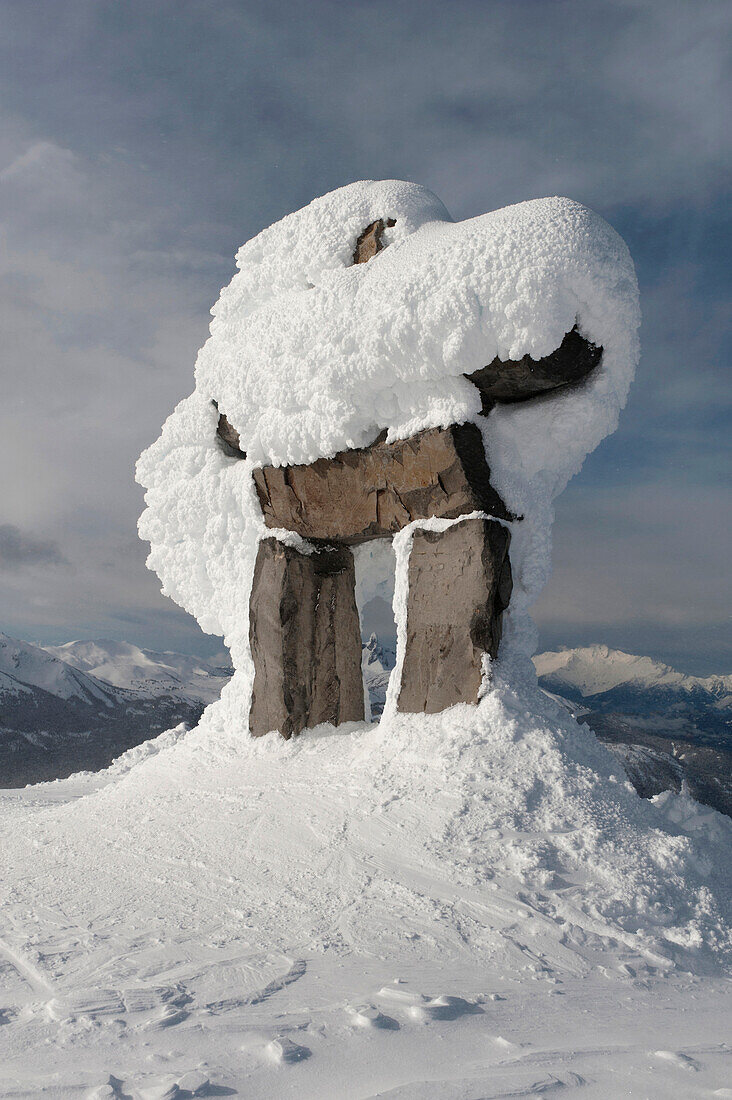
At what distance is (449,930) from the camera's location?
14.8 ft

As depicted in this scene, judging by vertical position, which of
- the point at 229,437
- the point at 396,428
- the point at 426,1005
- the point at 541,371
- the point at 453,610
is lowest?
the point at 426,1005

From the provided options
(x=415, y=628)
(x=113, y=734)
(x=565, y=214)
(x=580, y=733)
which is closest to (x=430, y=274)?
(x=565, y=214)

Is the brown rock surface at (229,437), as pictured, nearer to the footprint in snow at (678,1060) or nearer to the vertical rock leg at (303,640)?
the vertical rock leg at (303,640)

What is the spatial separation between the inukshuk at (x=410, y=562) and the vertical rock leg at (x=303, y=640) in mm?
15

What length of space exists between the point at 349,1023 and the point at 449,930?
139 cm

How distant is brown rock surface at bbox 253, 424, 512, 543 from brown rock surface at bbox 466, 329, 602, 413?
543mm

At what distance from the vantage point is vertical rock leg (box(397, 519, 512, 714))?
7.40m

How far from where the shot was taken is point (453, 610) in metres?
7.58

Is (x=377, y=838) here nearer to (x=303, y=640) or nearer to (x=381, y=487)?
(x=303, y=640)

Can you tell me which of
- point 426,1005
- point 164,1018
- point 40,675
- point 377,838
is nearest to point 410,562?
point 377,838

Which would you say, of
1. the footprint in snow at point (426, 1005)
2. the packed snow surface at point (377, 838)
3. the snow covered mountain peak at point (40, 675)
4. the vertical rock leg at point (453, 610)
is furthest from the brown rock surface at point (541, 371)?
the snow covered mountain peak at point (40, 675)

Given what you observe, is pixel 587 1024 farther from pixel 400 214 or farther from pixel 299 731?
pixel 400 214

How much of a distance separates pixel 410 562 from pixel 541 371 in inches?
99.5

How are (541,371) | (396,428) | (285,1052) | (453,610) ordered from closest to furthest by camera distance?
(285,1052) < (541,371) < (453,610) < (396,428)
